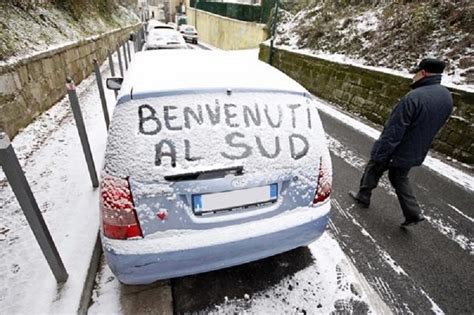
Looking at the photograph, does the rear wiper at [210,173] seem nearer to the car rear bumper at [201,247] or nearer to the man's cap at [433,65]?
the car rear bumper at [201,247]

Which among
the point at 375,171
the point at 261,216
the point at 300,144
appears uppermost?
the point at 300,144

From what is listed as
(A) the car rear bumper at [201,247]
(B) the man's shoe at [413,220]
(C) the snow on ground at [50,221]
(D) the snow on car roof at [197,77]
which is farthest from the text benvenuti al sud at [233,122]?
(B) the man's shoe at [413,220]

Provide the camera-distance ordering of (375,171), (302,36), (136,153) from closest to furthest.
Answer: (136,153) → (375,171) → (302,36)

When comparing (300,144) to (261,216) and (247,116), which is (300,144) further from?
(261,216)

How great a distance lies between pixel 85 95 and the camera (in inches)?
275

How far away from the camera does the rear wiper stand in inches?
61.9

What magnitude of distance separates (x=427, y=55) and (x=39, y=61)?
323 inches

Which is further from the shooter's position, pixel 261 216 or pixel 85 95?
pixel 85 95

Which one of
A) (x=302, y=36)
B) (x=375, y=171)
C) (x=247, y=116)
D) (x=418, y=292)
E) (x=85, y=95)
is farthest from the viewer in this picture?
(x=302, y=36)

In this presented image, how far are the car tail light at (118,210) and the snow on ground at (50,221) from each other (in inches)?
30.0

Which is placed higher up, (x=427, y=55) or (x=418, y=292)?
(x=427, y=55)

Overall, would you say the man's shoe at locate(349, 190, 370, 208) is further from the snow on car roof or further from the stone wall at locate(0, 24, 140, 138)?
the stone wall at locate(0, 24, 140, 138)

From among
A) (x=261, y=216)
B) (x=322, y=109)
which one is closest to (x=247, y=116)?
(x=261, y=216)

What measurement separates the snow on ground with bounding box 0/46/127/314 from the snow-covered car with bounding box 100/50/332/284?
71 centimetres
